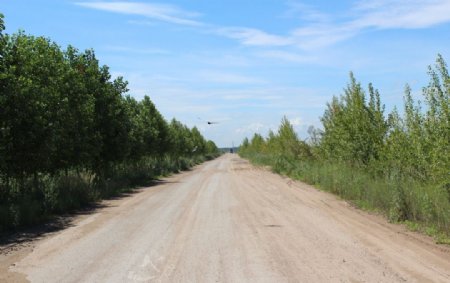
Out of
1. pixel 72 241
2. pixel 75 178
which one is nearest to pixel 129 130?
pixel 75 178

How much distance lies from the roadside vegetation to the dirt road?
3.08 feet

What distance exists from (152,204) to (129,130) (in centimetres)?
1019

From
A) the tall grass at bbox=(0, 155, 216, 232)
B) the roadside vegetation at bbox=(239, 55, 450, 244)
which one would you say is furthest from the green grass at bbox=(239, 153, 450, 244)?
the tall grass at bbox=(0, 155, 216, 232)

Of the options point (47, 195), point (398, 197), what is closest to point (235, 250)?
point (398, 197)

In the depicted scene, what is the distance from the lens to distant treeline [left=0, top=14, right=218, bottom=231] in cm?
1387

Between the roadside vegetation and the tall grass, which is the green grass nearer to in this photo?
the roadside vegetation

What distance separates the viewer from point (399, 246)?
9.98 meters

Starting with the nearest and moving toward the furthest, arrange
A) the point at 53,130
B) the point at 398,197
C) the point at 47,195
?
the point at 398,197 → the point at 53,130 → the point at 47,195

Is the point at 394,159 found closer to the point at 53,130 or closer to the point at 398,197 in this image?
the point at 398,197

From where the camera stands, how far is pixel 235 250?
9.49 m

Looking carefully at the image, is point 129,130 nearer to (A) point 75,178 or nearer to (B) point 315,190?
(A) point 75,178

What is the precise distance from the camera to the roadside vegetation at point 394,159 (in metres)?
12.4

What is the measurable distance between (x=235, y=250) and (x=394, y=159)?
978 centimetres

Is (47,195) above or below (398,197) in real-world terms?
above
